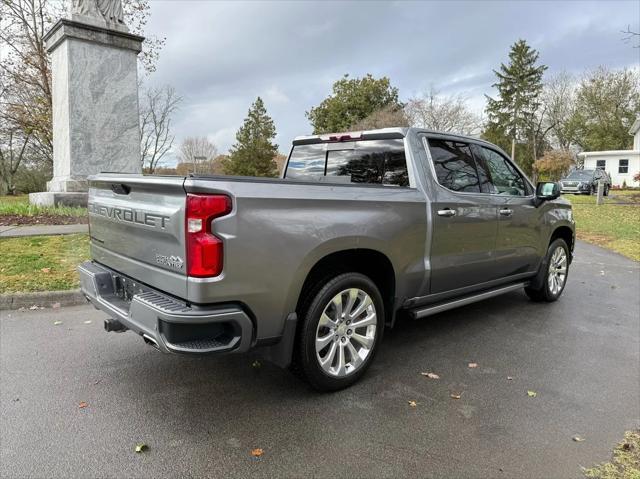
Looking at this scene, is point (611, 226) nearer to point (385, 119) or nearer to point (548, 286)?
point (548, 286)

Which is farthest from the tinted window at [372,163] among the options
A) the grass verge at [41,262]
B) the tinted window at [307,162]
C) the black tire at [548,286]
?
the grass verge at [41,262]

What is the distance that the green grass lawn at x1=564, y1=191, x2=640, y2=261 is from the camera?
35.4 feet

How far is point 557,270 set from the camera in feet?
19.3

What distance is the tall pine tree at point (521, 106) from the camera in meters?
53.7

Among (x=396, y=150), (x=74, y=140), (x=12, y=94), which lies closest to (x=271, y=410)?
(x=396, y=150)

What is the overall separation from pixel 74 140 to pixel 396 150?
31.1 feet

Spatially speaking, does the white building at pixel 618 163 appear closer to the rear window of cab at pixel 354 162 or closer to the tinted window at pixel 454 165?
the tinted window at pixel 454 165

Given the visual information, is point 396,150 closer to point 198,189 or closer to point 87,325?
point 198,189

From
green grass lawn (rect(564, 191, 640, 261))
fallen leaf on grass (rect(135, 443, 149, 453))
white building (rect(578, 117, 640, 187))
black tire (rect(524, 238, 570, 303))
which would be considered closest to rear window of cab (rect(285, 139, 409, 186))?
fallen leaf on grass (rect(135, 443, 149, 453))

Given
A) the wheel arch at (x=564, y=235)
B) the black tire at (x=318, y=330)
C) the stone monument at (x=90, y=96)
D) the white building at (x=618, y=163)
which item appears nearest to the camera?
the black tire at (x=318, y=330)

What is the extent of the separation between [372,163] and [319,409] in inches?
85.0

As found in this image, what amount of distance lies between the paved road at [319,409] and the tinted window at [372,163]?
5.08ft

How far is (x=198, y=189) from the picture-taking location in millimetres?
2504

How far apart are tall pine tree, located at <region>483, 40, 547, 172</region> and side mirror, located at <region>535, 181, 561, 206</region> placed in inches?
2050
